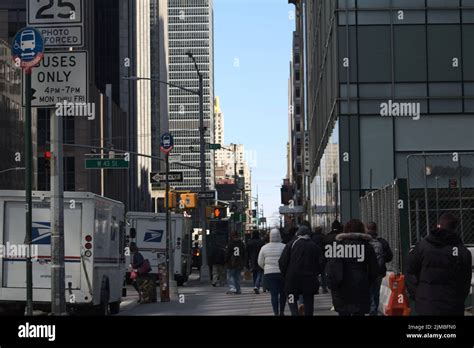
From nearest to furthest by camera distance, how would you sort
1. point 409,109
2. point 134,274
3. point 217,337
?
Result: point 217,337 < point 134,274 < point 409,109

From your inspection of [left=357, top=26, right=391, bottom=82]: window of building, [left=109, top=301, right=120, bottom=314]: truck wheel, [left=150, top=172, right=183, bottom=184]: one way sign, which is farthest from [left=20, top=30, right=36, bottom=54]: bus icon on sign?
[left=357, top=26, right=391, bottom=82]: window of building

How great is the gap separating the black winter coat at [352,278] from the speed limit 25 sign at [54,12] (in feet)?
21.9

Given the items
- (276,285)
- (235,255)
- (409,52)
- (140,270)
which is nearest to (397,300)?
(276,285)

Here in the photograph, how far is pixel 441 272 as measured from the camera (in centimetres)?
1074

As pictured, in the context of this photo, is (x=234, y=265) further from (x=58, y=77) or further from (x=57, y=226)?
(x=58, y=77)

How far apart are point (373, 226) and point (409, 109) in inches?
874

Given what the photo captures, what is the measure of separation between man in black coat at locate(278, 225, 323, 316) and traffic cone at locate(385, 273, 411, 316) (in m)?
1.54

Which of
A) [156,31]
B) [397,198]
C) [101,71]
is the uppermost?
[156,31]

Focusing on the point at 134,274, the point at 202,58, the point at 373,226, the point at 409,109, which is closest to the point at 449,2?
the point at 409,109

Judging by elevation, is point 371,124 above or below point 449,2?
below

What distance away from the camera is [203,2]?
16938cm

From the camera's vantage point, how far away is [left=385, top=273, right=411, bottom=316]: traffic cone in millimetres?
16938

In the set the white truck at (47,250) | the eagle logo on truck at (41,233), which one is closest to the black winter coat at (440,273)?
the white truck at (47,250)

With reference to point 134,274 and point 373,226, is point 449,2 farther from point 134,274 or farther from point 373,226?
point 373,226
